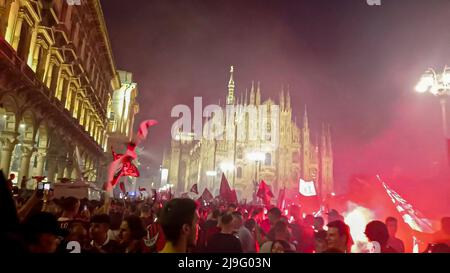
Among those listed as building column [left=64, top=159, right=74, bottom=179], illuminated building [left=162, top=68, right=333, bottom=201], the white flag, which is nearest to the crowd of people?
the white flag

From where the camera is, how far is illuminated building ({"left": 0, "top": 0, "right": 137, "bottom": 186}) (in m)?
15.5

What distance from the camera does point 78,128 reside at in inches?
1022

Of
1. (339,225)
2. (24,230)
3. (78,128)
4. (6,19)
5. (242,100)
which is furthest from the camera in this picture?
(242,100)

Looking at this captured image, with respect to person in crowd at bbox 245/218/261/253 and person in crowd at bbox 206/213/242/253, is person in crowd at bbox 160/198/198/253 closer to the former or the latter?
person in crowd at bbox 206/213/242/253

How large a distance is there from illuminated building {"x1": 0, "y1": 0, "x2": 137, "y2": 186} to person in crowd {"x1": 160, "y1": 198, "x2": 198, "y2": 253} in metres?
13.5

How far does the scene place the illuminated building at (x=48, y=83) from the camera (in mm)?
15516

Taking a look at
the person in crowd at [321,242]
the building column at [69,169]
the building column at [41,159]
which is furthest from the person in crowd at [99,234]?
the building column at [69,169]

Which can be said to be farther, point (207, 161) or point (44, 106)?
point (207, 161)

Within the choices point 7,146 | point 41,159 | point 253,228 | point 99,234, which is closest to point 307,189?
point 253,228

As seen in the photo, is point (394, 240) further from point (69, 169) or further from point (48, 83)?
point (69, 169)

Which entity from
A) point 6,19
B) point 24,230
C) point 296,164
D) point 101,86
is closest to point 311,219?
point 24,230
